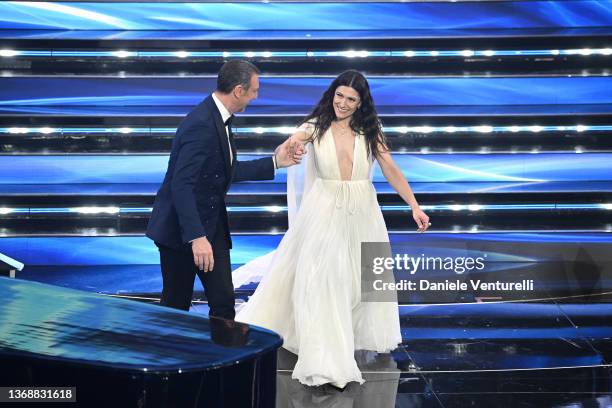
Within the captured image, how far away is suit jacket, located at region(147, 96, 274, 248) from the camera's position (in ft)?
12.2

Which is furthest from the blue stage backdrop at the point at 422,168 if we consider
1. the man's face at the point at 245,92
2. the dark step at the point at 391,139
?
the man's face at the point at 245,92

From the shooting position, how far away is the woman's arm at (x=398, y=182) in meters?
4.52

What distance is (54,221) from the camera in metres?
6.74

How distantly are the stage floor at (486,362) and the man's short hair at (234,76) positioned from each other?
4.21 feet

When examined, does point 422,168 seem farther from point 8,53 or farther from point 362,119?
point 8,53

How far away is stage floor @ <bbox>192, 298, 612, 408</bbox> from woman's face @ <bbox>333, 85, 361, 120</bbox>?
118 centimetres

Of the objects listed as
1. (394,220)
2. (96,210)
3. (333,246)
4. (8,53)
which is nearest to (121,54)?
(8,53)

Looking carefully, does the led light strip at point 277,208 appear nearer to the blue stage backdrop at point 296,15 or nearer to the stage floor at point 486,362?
A: the stage floor at point 486,362

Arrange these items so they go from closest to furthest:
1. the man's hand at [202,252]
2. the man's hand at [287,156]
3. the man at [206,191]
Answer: the man's hand at [202,252]
the man at [206,191]
the man's hand at [287,156]

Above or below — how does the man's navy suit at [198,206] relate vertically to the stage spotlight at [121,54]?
below

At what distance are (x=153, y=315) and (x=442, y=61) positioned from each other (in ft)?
15.9

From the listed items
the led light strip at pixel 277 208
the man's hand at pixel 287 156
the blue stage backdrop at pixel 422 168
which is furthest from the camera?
the blue stage backdrop at pixel 422 168

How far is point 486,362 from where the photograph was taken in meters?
A: 4.61

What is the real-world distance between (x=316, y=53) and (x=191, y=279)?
3.49 meters
